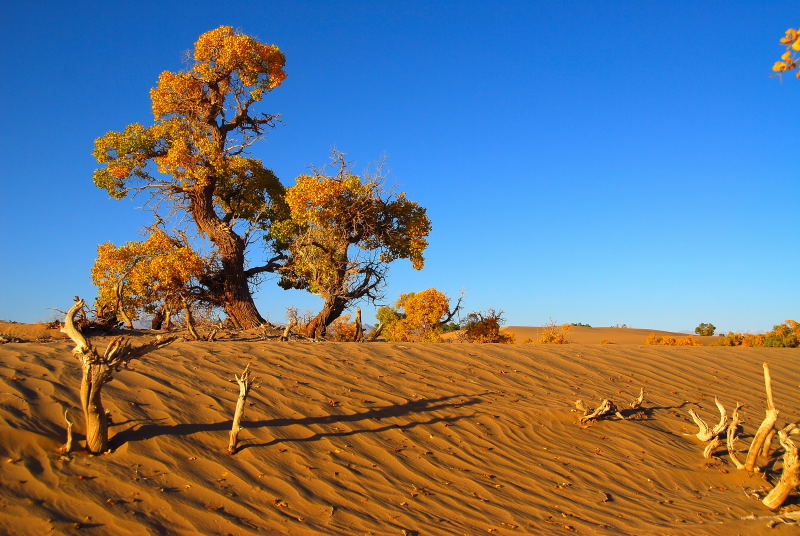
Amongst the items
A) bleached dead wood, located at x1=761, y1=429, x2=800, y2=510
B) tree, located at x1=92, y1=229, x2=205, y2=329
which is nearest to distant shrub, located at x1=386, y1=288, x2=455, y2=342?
tree, located at x1=92, y1=229, x2=205, y2=329

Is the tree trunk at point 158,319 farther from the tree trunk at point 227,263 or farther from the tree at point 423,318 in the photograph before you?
the tree at point 423,318

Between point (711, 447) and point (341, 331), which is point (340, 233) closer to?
point (341, 331)

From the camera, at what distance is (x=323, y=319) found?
1473 centimetres

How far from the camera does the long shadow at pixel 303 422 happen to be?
521 centimetres

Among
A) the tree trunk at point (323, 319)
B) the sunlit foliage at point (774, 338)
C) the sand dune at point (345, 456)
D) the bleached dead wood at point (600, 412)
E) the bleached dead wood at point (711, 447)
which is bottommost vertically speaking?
the sand dune at point (345, 456)

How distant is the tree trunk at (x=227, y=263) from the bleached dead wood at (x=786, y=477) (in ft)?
37.7

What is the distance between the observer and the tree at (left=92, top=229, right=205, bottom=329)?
1334cm

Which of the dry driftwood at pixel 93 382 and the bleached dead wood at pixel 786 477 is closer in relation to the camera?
the dry driftwood at pixel 93 382

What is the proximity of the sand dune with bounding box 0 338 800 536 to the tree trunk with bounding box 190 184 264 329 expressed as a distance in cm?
600

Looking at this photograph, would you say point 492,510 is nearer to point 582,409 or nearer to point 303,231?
point 582,409

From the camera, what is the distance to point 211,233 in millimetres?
14727

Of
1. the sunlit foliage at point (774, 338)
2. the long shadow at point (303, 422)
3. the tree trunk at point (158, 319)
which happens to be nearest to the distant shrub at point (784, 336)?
the sunlit foliage at point (774, 338)

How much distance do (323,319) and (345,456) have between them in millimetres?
9180

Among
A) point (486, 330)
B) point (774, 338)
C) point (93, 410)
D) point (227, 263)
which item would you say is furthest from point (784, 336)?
point (93, 410)
